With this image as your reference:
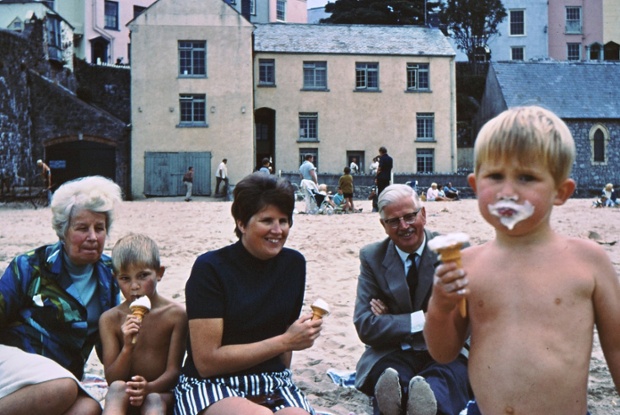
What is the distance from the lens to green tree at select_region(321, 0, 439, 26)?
50938mm

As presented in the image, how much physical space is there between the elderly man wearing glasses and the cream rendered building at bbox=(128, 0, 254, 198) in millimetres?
28817

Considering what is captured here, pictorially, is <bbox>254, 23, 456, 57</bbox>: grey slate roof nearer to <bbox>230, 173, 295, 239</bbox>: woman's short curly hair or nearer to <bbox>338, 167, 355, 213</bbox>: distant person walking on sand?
<bbox>338, 167, 355, 213</bbox>: distant person walking on sand

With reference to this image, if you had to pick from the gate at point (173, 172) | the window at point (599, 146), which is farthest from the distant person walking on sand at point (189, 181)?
the window at point (599, 146)

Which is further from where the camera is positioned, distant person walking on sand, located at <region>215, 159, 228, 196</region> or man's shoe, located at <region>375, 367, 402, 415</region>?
A: distant person walking on sand, located at <region>215, 159, 228, 196</region>

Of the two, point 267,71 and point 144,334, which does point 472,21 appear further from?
point 144,334

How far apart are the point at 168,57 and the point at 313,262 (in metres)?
25.3

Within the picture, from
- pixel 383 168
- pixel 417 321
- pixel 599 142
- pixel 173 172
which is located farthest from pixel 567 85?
pixel 417 321

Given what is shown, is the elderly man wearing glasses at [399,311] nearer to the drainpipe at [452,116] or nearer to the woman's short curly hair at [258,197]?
the woman's short curly hair at [258,197]

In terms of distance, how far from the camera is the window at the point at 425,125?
36.0 meters

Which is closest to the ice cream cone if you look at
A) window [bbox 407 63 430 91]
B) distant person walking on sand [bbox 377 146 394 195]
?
distant person walking on sand [bbox 377 146 394 195]

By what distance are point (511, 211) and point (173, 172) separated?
31.0 m

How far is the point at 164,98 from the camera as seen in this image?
32.7 m

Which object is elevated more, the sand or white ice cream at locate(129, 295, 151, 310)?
white ice cream at locate(129, 295, 151, 310)

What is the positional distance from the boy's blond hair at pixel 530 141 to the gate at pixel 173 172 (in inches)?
1206
